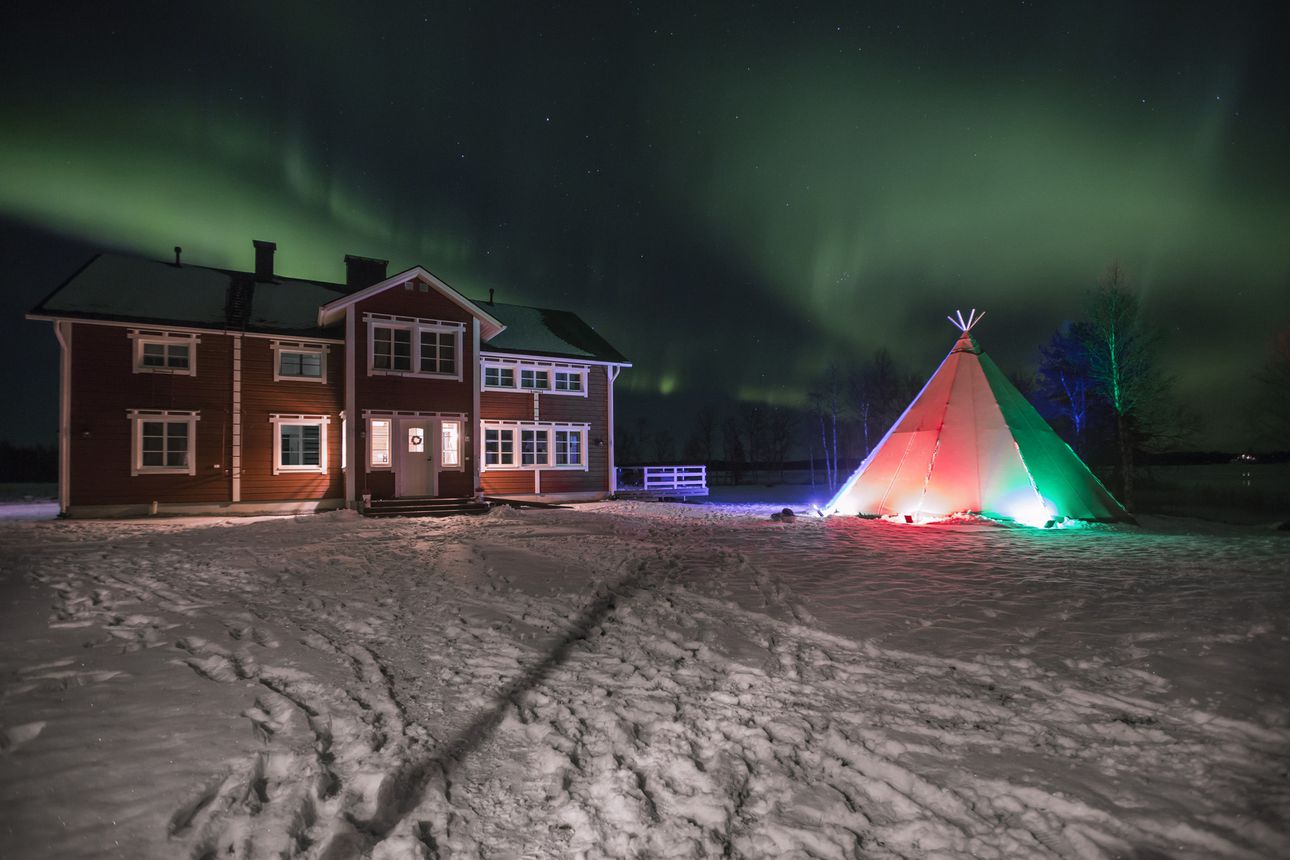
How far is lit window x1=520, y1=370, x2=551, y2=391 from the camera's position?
22422 millimetres

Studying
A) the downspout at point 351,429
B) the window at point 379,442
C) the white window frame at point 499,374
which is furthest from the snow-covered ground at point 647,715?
the white window frame at point 499,374

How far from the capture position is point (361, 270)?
2191cm

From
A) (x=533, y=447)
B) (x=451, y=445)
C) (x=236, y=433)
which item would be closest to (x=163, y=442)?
(x=236, y=433)

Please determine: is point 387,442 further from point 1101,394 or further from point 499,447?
point 1101,394

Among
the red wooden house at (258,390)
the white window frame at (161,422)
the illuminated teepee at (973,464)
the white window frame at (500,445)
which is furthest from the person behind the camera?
the white window frame at (500,445)

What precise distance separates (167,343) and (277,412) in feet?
10.8

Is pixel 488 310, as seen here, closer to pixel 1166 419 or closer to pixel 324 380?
pixel 324 380

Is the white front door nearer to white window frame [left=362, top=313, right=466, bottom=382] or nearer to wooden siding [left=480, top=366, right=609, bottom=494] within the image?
white window frame [left=362, top=313, right=466, bottom=382]

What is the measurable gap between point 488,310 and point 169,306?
10.1 metres

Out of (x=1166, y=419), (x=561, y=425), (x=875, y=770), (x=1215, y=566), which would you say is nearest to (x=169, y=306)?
(x=561, y=425)

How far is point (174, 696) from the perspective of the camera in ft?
13.4

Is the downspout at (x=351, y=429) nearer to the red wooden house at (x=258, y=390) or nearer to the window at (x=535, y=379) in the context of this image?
the red wooden house at (x=258, y=390)

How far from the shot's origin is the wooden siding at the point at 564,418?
70.8 feet

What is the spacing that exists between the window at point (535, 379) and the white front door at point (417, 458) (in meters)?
4.45
